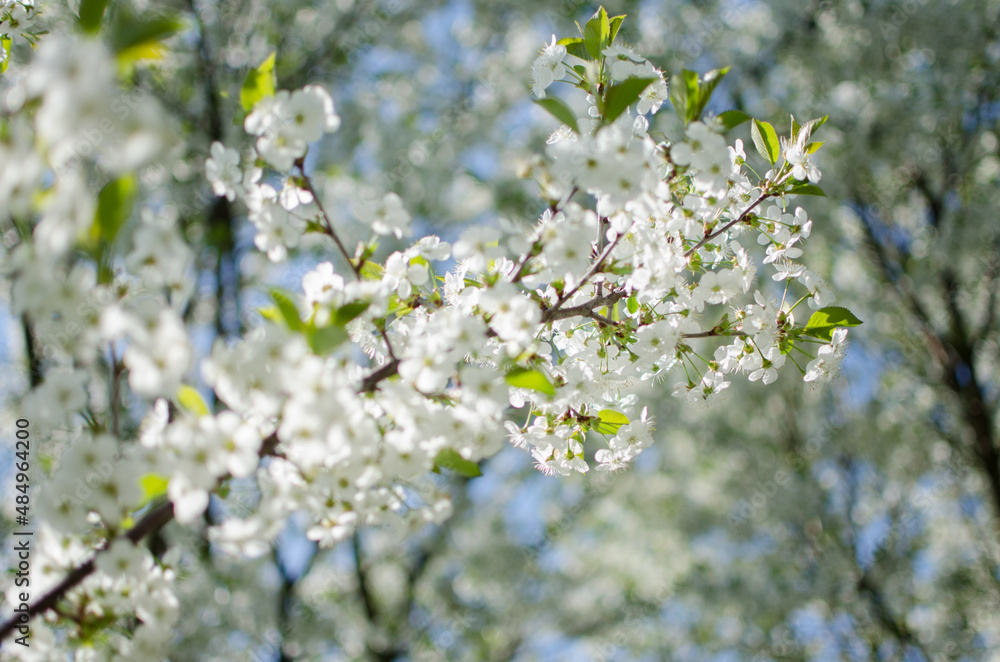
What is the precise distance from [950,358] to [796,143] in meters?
5.37

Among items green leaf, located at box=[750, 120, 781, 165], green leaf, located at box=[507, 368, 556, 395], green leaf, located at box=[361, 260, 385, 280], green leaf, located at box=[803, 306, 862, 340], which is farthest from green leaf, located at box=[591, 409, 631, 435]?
green leaf, located at box=[750, 120, 781, 165]

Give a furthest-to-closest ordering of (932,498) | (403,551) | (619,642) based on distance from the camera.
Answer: (619,642), (932,498), (403,551)

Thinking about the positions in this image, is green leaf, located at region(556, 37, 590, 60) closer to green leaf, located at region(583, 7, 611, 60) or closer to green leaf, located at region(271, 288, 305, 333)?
green leaf, located at region(583, 7, 611, 60)

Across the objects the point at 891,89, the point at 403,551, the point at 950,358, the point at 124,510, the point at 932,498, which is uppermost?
the point at 891,89

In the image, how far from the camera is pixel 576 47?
1.67 metres

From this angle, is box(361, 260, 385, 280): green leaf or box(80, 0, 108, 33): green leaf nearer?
box(80, 0, 108, 33): green leaf

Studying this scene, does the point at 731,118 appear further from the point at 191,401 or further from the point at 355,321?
the point at 191,401

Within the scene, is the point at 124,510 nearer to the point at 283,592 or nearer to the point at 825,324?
the point at 825,324

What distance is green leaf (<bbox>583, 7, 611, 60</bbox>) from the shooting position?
4.99 feet

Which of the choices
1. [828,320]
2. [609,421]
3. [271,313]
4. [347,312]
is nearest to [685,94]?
[828,320]

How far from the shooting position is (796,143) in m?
1.51

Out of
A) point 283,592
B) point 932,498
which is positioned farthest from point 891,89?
point 283,592

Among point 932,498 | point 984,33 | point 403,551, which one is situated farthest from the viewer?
point 932,498

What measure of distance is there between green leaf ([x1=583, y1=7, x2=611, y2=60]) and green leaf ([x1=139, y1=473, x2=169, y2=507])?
4.45ft
